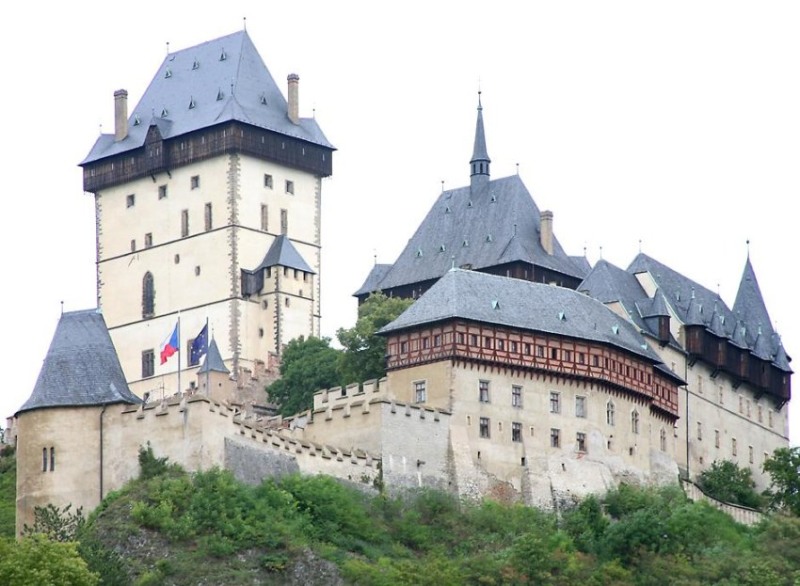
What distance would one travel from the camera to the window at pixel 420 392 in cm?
10238

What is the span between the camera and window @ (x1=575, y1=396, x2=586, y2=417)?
105 meters

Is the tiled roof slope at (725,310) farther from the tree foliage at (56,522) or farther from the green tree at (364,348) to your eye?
the tree foliage at (56,522)

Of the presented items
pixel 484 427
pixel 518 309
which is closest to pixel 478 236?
pixel 518 309

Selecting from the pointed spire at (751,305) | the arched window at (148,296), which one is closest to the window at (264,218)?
the arched window at (148,296)

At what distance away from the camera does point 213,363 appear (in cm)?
11812

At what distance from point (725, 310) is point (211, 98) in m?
23.9

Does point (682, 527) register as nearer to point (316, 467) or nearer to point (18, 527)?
point (316, 467)

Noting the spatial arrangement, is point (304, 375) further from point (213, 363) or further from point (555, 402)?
point (555, 402)

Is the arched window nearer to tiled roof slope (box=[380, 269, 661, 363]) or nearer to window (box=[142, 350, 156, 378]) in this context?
window (box=[142, 350, 156, 378])

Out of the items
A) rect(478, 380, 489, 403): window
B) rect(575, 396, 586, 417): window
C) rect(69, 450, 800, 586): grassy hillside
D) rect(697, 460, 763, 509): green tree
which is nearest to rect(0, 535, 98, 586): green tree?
rect(69, 450, 800, 586): grassy hillside

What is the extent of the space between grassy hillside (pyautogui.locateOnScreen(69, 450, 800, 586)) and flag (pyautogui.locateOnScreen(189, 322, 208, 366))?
75.3 feet

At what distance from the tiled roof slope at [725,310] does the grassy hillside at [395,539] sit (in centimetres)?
1721

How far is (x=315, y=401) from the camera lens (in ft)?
349

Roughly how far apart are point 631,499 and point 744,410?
70.1 ft
